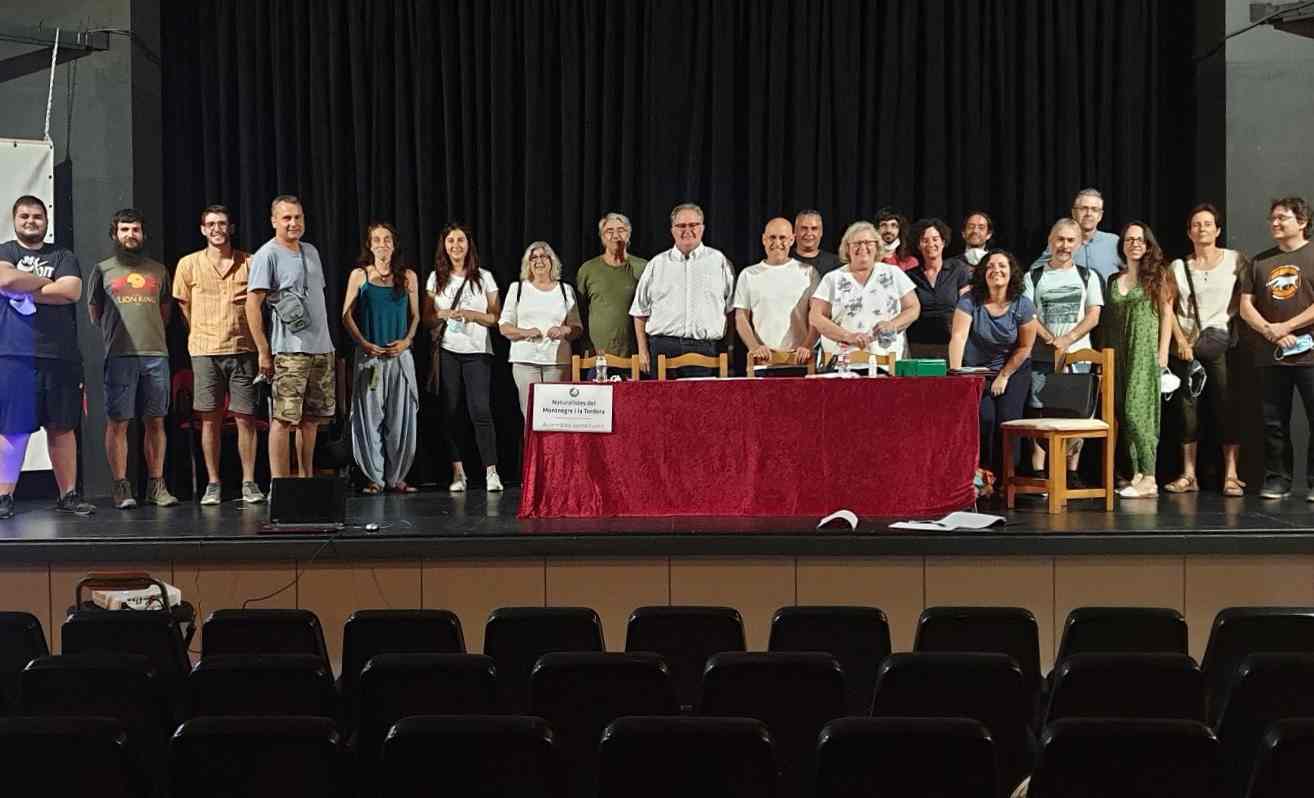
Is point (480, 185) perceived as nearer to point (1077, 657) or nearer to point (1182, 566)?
point (1182, 566)

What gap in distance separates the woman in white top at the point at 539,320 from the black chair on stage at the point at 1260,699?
5.37 meters

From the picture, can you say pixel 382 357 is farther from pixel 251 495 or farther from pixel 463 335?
pixel 251 495

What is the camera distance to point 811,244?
7871mm

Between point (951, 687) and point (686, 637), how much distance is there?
88 centimetres

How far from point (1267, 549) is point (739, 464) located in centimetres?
222

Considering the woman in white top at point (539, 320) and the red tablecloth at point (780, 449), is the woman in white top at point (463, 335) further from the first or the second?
the red tablecloth at point (780, 449)

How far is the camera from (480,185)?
8.66 meters

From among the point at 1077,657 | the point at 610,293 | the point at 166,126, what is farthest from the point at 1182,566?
the point at 166,126

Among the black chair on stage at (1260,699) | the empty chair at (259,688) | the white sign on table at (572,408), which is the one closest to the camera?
the black chair on stage at (1260,699)

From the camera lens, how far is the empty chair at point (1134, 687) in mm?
2553

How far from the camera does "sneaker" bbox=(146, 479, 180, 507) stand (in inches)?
277

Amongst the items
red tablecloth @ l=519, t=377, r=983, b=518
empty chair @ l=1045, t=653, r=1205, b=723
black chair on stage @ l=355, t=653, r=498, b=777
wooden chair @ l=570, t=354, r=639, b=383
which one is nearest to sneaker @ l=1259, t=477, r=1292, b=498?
red tablecloth @ l=519, t=377, r=983, b=518

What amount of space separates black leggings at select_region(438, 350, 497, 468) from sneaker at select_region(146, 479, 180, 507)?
4.74 ft

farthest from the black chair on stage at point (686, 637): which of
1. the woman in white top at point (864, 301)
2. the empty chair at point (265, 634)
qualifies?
the woman in white top at point (864, 301)
